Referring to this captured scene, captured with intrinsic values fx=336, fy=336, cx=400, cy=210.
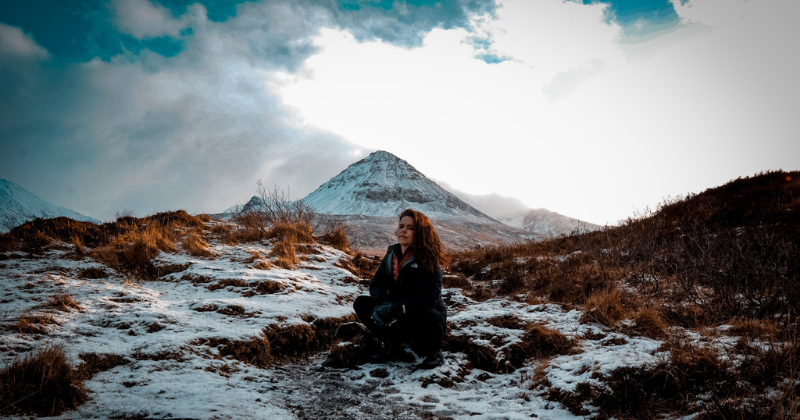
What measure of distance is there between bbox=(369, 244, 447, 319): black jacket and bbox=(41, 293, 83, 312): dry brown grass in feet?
11.7

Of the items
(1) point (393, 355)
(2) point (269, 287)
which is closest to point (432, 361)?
(1) point (393, 355)

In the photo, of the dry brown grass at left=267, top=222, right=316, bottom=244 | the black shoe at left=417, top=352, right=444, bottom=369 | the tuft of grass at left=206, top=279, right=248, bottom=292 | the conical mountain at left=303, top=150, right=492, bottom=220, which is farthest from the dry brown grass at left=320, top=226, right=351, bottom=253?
the conical mountain at left=303, top=150, right=492, bottom=220

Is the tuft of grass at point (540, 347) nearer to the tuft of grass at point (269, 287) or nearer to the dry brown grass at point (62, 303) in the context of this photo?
the tuft of grass at point (269, 287)

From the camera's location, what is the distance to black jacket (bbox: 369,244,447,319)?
12.2 ft

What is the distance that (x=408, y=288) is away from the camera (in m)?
3.94

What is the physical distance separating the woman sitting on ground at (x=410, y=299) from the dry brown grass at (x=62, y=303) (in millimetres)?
3358

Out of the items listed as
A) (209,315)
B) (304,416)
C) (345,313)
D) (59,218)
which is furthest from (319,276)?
(59,218)

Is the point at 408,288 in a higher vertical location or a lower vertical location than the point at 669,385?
higher

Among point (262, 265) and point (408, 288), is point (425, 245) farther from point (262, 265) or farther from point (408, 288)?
point (262, 265)

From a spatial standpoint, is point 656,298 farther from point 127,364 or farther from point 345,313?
point 127,364

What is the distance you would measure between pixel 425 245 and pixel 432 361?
1291 mm

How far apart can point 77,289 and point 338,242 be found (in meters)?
7.13

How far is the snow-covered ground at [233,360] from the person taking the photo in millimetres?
2752

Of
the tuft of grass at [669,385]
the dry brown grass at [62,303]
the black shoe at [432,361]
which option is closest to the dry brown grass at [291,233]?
the dry brown grass at [62,303]
